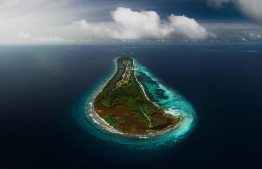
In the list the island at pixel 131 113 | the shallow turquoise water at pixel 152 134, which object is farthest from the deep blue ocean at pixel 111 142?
the island at pixel 131 113

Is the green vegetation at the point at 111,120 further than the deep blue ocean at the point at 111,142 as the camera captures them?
Yes

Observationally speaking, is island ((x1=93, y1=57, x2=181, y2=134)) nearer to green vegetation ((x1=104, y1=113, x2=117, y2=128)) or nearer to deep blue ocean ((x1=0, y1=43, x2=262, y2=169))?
green vegetation ((x1=104, y1=113, x2=117, y2=128))

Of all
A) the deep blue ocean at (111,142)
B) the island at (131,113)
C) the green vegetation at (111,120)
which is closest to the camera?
the deep blue ocean at (111,142)

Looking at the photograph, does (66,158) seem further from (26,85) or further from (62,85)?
(26,85)


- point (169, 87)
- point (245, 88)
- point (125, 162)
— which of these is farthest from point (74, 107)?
point (245, 88)

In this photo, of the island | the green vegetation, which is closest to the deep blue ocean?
the green vegetation

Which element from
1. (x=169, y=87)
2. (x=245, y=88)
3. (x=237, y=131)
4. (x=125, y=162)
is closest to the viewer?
(x=125, y=162)

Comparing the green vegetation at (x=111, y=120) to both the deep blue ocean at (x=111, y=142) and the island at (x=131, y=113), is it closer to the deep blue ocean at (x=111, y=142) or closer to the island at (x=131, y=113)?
the island at (x=131, y=113)
